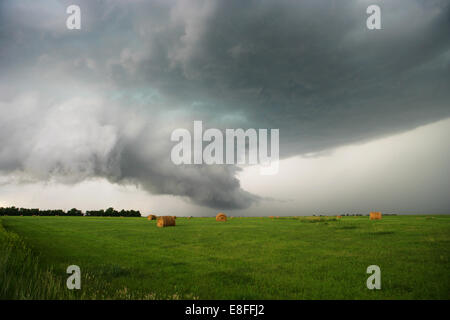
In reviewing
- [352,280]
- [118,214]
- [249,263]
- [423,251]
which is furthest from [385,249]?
[118,214]

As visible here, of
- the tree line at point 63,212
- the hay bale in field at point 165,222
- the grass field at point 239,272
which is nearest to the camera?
the grass field at point 239,272

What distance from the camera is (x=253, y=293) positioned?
6918 millimetres

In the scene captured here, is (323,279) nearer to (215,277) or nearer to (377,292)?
(377,292)

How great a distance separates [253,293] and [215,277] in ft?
6.69

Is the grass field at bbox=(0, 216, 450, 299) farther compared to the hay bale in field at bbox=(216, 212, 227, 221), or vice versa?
the hay bale in field at bbox=(216, 212, 227, 221)

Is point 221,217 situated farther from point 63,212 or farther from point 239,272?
point 63,212

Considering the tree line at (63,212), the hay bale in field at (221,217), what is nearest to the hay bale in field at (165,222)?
the hay bale in field at (221,217)

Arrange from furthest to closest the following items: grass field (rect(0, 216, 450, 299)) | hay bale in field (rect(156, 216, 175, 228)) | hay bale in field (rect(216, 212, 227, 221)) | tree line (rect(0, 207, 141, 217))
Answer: tree line (rect(0, 207, 141, 217))
hay bale in field (rect(216, 212, 227, 221))
hay bale in field (rect(156, 216, 175, 228))
grass field (rect(0, 216, 450, 299))

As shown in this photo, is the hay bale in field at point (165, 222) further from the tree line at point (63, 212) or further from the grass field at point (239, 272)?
the tree line at point (63, 212)

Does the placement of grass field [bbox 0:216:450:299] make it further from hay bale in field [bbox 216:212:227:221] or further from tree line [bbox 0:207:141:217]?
tree line [bbox 0:207:141:217]

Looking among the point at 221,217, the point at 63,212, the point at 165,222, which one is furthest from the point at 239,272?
the point at 63,212

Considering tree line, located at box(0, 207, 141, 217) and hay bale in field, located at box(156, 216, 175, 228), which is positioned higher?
hay bale in field, located at box(156, 216, 175, 228)

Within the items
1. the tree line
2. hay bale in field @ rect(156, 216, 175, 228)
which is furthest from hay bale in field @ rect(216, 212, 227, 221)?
the tree line
